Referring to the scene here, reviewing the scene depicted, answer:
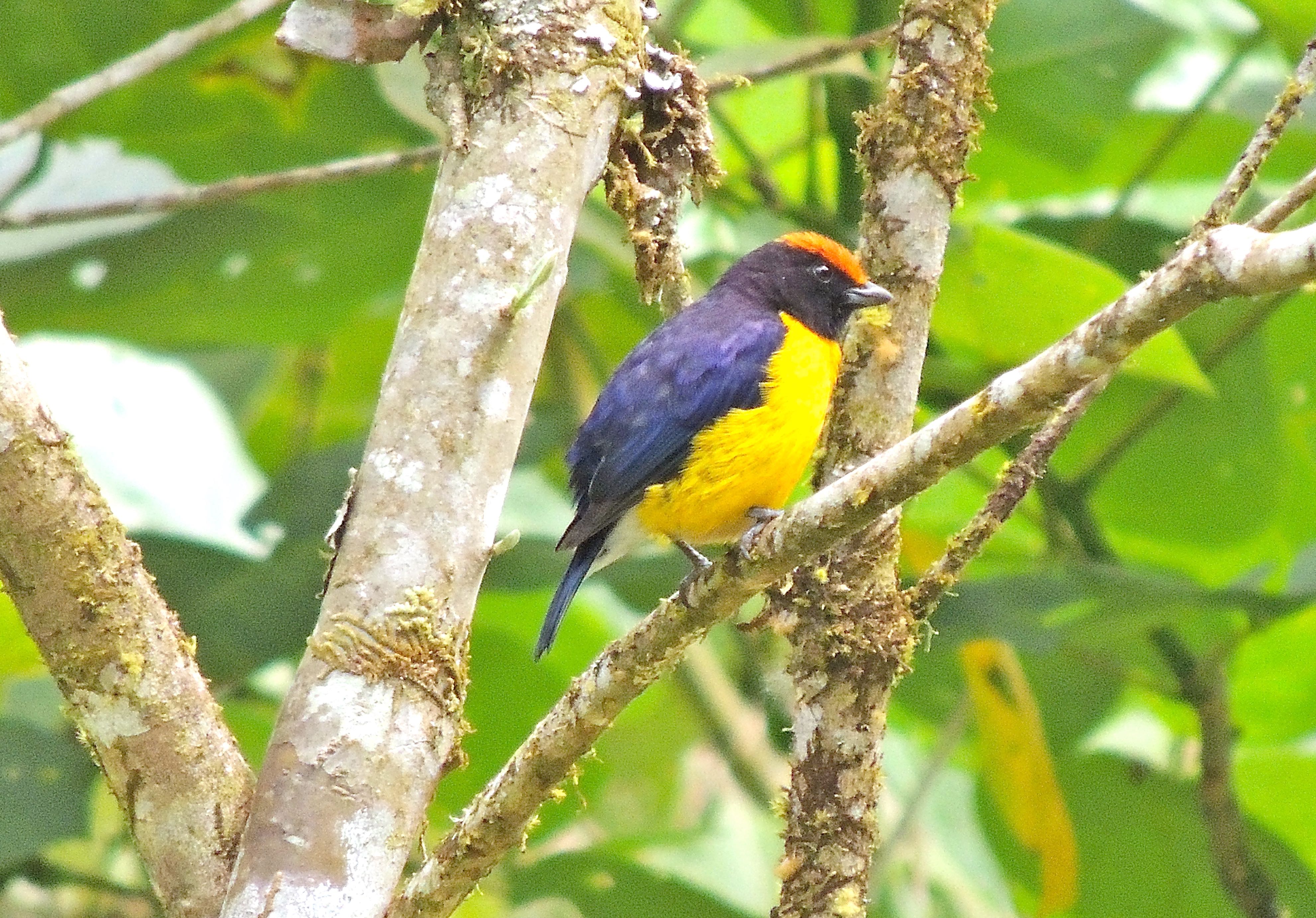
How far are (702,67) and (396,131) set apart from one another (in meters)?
1.41

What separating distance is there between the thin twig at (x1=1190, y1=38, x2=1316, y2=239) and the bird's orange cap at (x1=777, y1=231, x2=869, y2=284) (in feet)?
5.58

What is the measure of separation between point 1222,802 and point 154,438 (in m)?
3.55

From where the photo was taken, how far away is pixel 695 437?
371 centimetres

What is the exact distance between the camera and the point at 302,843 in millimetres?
2285

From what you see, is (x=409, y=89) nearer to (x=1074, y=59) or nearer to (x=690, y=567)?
(x=690, y=567)

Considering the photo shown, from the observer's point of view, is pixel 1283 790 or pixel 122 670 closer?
pixel 122 670

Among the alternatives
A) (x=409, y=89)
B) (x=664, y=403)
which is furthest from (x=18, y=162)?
(x=664, y=403)

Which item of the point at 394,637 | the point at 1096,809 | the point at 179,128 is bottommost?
the point at 394,637

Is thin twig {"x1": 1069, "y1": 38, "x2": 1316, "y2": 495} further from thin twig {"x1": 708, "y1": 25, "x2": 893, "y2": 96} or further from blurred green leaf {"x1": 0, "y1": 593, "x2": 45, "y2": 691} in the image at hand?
blurred green leaf {"x1": 0, "y1": 593, "x2": 45, "y2": 691}

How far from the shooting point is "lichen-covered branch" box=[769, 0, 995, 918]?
108 inches

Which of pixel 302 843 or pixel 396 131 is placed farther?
pixel 396 131

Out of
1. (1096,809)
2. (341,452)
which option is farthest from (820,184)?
(1096,809)

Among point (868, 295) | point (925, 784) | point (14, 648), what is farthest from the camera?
point (14, 648)

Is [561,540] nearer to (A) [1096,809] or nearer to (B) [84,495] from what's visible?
(B) [84,495]
